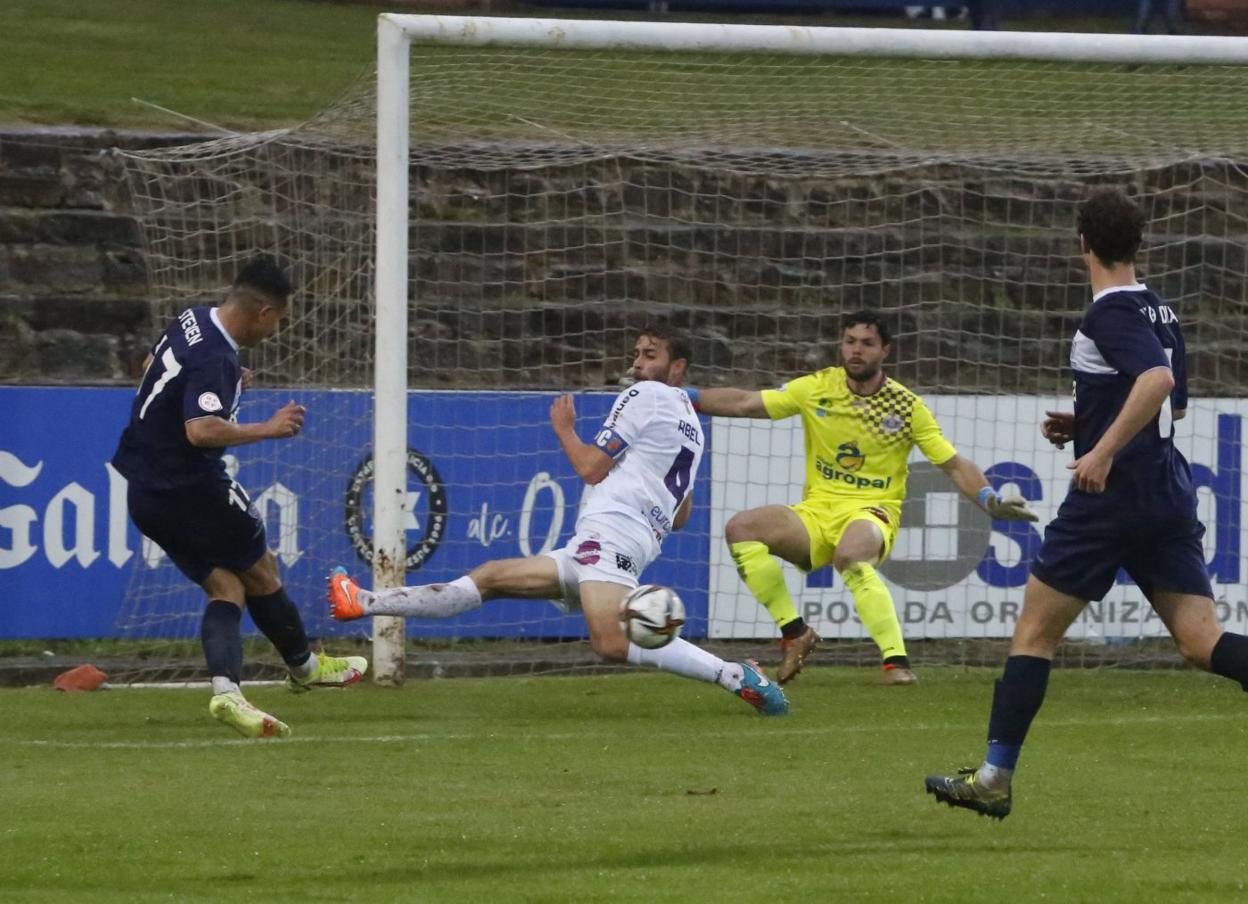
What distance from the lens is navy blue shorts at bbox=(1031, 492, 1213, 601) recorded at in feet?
20.2

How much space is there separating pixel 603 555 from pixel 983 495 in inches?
82.2

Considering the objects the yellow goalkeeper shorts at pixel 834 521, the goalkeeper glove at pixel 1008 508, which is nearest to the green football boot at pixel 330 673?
the yellow goalkeeper shorts at pixel 834 521

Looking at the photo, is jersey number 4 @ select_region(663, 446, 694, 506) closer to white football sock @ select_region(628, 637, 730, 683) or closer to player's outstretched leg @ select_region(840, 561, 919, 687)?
white football sock @ select_region(628, 637, 730, 683)

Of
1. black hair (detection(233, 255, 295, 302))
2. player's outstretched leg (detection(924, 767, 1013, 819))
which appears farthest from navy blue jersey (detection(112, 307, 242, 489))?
player's outstretched leg (detection(924, 767, 1013, 819))

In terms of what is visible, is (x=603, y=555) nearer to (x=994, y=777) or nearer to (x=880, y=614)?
(x=880, y=614)

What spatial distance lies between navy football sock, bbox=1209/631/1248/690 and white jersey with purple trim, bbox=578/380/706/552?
3185mm

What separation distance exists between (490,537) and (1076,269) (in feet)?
16.5

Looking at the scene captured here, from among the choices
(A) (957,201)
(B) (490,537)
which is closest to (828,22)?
(A) (957,201)

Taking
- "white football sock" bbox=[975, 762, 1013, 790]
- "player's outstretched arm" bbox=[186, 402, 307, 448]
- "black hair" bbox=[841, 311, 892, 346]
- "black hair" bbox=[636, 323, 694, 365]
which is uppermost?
"black hair" bbox=[841, 311, 892, 346]

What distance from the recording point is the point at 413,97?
1196cm

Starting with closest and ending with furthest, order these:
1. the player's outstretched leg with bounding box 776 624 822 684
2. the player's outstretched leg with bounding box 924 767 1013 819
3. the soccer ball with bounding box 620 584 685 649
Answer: the player's outstretched leg with bounding box 924 767 1013 819, the soccer ball with bounding box 620 584 685 649, the player's outstretched leg with bounding box 776 624 822 684

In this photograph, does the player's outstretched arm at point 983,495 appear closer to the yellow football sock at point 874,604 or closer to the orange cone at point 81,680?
the yellow football sock at point 874,604

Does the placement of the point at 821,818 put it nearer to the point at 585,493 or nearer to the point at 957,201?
the point at 585,493

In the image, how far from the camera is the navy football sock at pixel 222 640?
27.7ft
